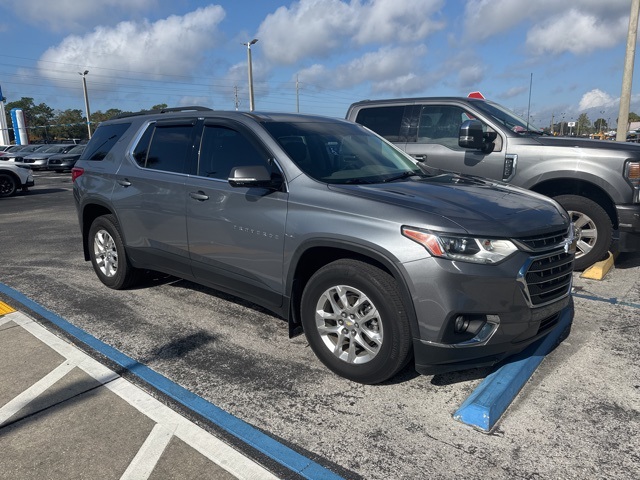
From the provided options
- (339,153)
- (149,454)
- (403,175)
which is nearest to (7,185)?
(339,153)

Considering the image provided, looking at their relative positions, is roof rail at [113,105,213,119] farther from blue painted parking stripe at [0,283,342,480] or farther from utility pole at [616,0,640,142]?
utility pole at [616,0,640,142]

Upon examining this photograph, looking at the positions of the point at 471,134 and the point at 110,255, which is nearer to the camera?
the point at 110,255

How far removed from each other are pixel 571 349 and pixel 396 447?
77.8 inches

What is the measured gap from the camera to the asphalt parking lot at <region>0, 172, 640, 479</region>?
271cm

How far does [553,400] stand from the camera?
3271mm

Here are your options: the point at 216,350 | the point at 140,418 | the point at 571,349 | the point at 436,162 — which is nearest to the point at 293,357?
the point at 216,350

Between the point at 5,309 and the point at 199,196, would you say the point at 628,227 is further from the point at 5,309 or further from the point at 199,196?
the point at 5,309

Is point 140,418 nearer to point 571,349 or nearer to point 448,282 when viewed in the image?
point 448,282

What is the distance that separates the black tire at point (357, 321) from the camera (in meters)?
3.14

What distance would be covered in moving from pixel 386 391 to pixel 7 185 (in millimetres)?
16777

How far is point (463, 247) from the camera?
298 cm

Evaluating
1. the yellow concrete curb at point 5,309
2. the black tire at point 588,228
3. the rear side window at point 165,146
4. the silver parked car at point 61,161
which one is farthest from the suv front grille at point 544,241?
the silver parked car at point 61,161

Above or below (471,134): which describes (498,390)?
below

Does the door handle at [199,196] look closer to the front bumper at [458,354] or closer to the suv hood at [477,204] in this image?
the suv hood at [477,204]
